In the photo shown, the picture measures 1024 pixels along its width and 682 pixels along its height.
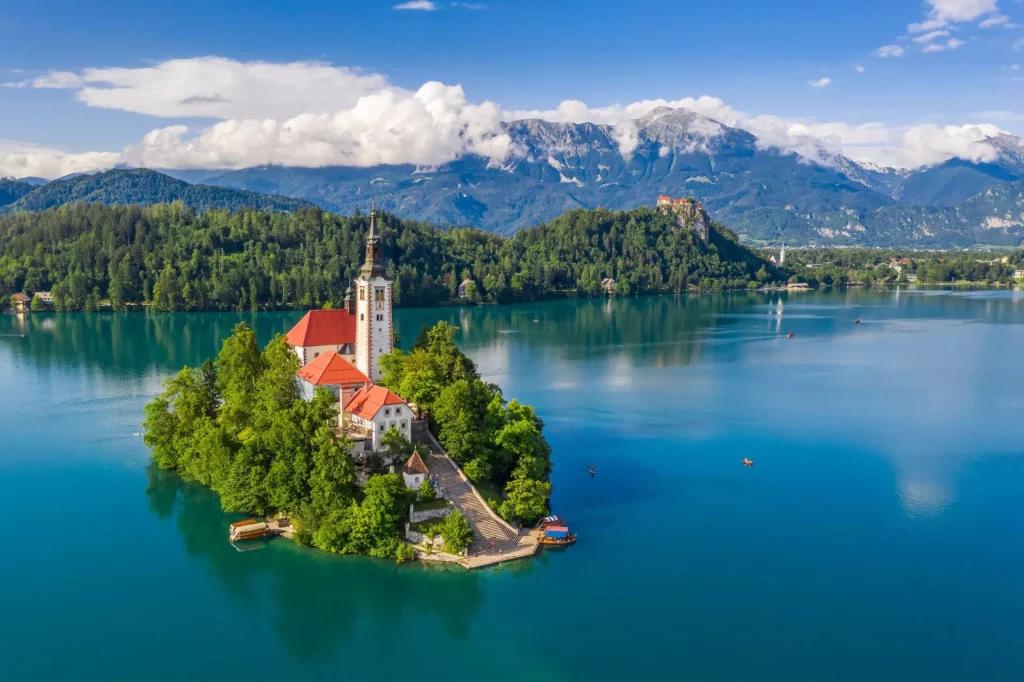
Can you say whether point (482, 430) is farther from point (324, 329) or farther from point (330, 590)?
point (324, 329)

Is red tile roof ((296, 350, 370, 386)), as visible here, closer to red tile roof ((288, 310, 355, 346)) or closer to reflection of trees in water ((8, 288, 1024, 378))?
red tile roof ((288, 310, 355, 346))

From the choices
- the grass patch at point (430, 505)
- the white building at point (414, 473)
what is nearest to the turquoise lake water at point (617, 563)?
the grass patch at point (430, 505)

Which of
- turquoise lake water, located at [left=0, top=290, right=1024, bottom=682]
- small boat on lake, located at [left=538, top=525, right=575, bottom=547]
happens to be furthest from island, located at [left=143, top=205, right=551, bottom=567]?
turquoise lake water, located at [left=0, top=290, right=1024, bottom=682]

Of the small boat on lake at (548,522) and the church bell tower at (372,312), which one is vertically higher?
the church bell tower at (372,312)

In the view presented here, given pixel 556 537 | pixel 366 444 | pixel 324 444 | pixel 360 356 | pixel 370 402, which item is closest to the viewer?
pixel 556 537

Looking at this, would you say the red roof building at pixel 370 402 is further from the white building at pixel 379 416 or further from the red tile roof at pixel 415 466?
the red tile roof at pixel 415 466

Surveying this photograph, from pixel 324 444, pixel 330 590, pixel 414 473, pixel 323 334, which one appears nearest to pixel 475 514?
pixel 414 473
